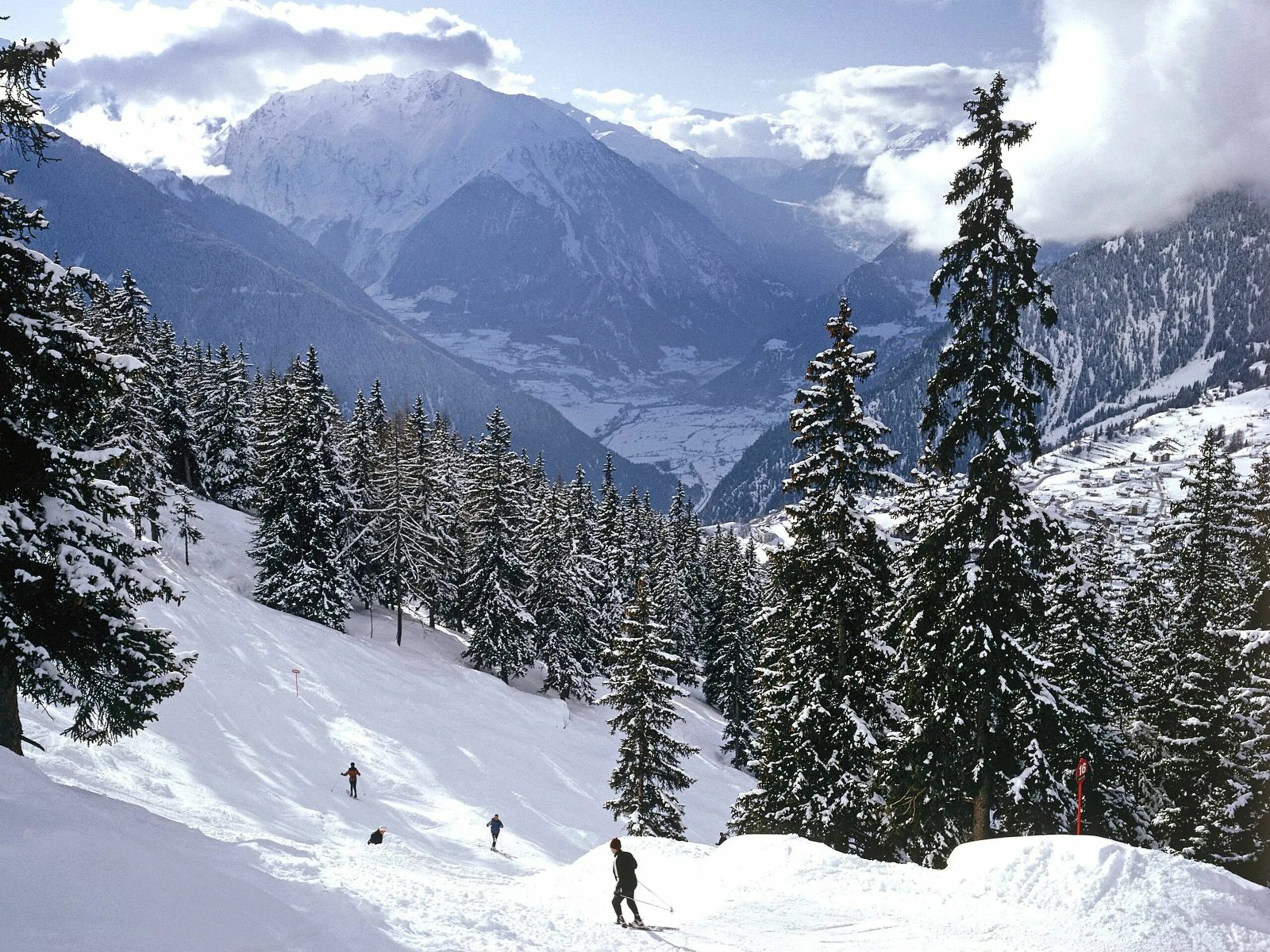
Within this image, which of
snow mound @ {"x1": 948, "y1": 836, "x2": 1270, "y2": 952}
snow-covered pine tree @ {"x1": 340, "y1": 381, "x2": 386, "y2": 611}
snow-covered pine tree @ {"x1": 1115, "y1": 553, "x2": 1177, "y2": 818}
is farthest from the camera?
snow-covered pine tree @ {"x1": 340, "y1": 381, "x2": 386, "y2": 611}

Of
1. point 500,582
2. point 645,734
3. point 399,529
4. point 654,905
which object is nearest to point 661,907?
point 654,905

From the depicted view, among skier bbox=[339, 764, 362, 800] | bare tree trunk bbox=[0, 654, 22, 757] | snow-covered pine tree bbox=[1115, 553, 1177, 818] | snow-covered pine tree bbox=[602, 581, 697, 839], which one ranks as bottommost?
skier bbox=[339, 764, 362, 800]

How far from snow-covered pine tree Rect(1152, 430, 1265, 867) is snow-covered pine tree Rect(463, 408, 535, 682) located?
33.9 metres

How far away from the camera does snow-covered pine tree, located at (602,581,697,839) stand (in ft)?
98.1

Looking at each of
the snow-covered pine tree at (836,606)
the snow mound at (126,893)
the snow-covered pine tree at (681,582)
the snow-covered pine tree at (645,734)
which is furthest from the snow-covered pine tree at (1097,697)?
the snow-covered pine tree at (681,582)

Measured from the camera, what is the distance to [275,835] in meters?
Result: 22.6

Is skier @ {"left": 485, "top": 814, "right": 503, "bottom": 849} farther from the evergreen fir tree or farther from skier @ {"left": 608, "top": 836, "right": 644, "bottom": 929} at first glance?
the evergreen fir tree

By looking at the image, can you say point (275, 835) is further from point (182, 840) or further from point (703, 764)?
point (703, 764)

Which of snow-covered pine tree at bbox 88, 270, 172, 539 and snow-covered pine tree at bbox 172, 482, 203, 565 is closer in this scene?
snow-covered pine tree at bbox 88, 270, 172, 539

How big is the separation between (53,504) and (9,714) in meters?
3.59

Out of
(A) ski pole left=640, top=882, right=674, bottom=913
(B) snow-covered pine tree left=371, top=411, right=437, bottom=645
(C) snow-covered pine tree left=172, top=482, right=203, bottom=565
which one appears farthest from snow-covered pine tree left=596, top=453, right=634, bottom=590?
(A) ski pole left=640, top=882, right=674, bottom=913

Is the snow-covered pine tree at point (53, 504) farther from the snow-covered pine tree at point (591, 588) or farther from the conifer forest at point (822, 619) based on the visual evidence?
the snow-covered pine tree at point (591, 588)

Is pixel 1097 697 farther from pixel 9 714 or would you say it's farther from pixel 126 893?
pixel 9 714

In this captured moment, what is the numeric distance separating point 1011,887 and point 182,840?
1321cm
